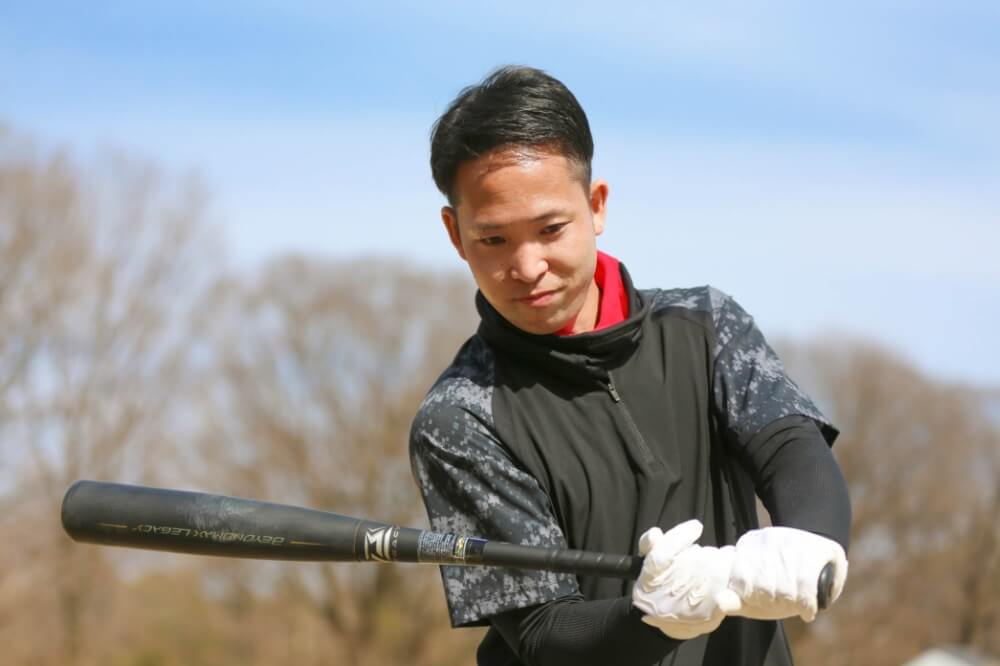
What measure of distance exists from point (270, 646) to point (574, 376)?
32.5 meters

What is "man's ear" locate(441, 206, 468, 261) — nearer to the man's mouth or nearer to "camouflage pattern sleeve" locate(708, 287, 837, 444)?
the man's mouth

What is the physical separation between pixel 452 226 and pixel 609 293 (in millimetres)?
508

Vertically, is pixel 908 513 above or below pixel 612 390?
below

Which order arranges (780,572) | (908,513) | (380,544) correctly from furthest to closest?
(908,513)
(380,544)
(780,572)

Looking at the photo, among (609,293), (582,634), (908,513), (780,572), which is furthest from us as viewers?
(908,513)

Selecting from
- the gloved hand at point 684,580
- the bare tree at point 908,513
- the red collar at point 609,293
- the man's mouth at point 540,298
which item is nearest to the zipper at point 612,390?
the red collar at point 609,293

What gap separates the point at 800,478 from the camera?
10.7 feet

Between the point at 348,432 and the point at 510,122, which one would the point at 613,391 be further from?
the point at 348,432

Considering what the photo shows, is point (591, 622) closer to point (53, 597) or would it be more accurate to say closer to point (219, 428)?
point (53, 597)

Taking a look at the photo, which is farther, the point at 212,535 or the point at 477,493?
the point at 212,535

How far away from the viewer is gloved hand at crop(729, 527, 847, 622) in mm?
2828

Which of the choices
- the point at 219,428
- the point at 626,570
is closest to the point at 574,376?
the point at 626,570

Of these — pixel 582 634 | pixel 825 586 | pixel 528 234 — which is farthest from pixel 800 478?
A: pixel 528 234

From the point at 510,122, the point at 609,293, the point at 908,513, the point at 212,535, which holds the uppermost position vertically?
the point at 510,122
